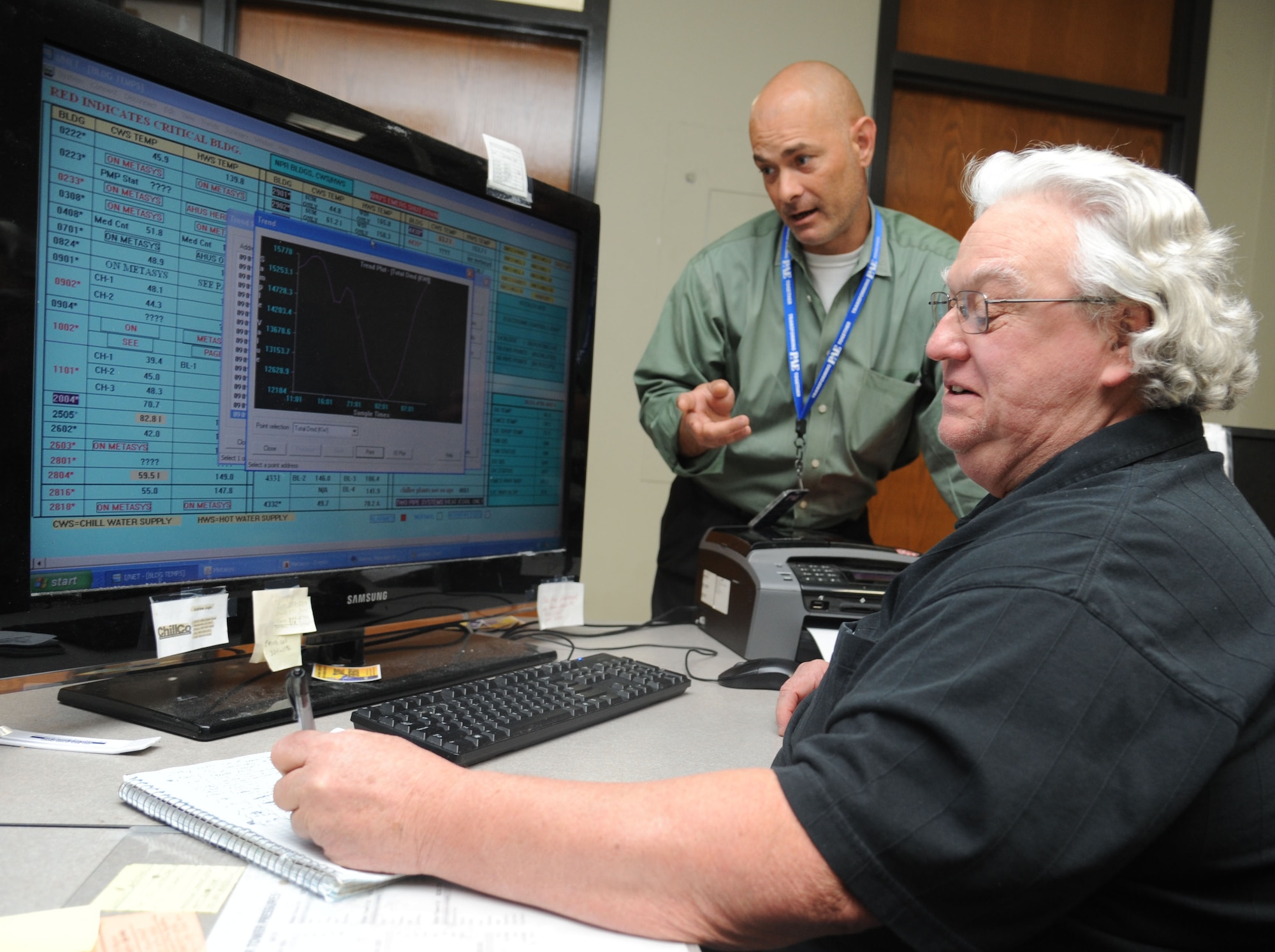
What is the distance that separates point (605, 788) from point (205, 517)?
0.50m

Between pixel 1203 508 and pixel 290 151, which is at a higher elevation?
pixel 290 151

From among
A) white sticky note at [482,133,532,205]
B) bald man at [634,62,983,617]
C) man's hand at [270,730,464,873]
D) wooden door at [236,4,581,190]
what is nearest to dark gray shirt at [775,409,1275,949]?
man's hand at [270,730,464,873]

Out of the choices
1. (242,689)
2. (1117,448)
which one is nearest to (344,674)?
(242,689)

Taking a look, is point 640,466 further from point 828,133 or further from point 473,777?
point 473,777

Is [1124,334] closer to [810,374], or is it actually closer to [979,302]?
[979,302]

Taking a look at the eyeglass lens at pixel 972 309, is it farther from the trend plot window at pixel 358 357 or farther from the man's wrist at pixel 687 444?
the man's wrist at pixel 687 444

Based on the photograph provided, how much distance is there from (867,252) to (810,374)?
288mm

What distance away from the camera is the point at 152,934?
51 cm

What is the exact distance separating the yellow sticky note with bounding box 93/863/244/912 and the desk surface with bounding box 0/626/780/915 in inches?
1.1

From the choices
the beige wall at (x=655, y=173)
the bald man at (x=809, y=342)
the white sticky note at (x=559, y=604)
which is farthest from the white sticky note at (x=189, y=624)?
the beige wall at (x=655, y=173)

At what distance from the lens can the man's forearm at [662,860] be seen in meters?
0.56

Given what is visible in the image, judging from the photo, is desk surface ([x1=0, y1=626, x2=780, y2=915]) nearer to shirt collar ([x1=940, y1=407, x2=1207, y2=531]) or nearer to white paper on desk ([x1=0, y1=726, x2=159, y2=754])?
white paper on desk ([x1=0, y1=726, x2=159, y2=754])

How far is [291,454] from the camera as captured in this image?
95cm

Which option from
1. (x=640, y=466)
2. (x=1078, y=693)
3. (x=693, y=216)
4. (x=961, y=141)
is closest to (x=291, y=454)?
(x=1078, y=693)
